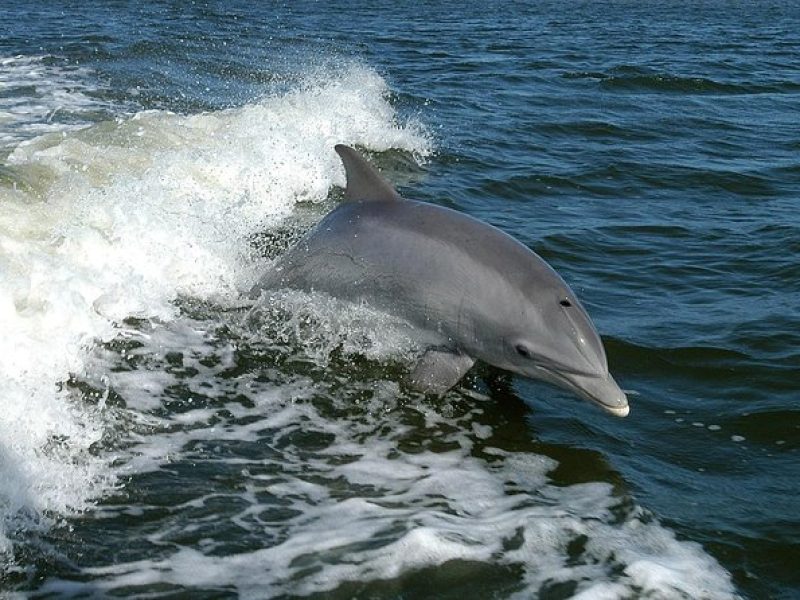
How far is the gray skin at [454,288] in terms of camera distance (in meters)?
6.77

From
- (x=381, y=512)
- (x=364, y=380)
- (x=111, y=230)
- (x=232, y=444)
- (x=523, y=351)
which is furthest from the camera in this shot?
(x=111, y=230)

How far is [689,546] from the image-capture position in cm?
546

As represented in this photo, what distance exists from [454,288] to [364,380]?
93 cm

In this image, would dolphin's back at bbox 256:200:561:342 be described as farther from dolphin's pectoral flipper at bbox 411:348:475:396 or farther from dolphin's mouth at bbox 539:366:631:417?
dolphin's mouth at bbox 539:366:631:417

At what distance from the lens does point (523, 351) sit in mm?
6938

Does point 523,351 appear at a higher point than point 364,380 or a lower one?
higher

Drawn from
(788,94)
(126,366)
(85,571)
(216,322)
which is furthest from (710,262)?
(788,94)

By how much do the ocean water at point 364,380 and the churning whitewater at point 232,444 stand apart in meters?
0.02

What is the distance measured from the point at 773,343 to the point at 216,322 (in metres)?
4.49

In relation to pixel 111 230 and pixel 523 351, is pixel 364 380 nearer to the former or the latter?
pixel 523 351

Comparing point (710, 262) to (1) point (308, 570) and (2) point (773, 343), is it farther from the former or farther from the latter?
(1) point (308, 570)


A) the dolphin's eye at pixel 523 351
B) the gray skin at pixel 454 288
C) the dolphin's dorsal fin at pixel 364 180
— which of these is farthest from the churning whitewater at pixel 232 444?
the dolphin's dorsal fin at pixel 364 180

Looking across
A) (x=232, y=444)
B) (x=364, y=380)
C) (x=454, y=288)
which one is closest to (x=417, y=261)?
(x=454, y=288)

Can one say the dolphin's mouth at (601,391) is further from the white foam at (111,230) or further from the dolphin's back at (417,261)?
the white foam at (111,230)
